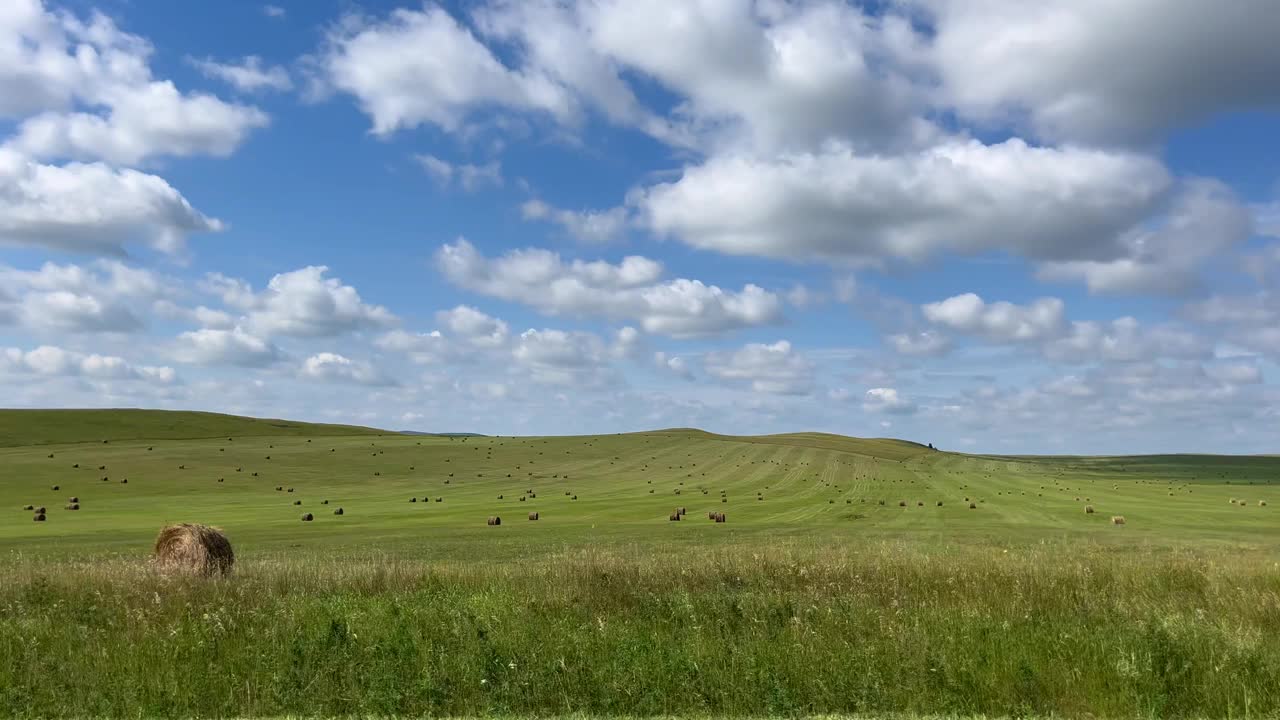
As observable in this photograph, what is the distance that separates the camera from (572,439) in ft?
537

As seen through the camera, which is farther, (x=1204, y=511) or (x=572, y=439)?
(x=572, y=439)

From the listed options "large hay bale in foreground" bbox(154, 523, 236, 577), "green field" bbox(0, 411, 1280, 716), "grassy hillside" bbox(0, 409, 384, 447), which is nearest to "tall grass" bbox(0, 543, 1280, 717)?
"green field" bbox(0, 411, 1280, 716)

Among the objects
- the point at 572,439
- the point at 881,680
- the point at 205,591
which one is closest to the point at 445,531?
the point at 205,591

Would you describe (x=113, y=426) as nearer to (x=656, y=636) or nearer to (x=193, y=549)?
(x=193, y=549)

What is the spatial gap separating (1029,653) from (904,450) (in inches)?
7317

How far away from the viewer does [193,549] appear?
83.9ft

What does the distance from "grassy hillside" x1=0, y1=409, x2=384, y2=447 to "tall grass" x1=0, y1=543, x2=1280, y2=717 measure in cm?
13933

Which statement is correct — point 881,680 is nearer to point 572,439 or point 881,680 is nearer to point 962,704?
point 962,704

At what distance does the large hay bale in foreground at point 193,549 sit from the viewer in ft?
82.7

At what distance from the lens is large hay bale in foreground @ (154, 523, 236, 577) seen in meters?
25.2

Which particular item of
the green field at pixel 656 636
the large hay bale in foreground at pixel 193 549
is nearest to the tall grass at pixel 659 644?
the green field at pixel 656 636

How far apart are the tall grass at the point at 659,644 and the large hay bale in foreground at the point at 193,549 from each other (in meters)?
8.14

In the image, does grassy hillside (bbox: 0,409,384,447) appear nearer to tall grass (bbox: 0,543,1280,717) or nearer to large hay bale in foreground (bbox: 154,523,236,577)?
large hay bale in foreground (bbox: 154,523,236,577)

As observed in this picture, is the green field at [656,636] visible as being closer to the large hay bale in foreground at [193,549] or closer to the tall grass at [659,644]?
the tall grass at [659,644]
